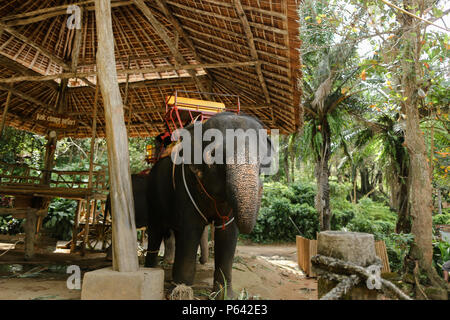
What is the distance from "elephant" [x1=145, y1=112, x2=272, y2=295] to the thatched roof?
7.57 ft

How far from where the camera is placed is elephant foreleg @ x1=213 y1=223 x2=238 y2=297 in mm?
3562

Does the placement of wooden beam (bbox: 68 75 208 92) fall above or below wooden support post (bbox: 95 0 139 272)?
above

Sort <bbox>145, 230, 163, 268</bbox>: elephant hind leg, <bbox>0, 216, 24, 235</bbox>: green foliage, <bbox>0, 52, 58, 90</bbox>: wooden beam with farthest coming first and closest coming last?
<bbox>0, 216, 24, 235</bbox>: green foliage → <bbox>0, 52, 58, 90</bbox>: wooden beam → <bbox>145, 230, 163, 268</bbox>: elephant hind leg

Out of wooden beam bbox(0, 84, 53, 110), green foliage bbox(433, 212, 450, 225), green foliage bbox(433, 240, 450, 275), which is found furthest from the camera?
green foliage bbox(433, 212, 450, 225)

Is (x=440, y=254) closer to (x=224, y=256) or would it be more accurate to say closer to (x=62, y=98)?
(x=224, y=256)

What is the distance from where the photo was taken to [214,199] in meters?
3.26

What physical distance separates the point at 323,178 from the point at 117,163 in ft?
31.6

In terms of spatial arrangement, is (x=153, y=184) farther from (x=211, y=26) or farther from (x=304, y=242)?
(x=304, y=242)

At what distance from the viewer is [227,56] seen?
6.23m

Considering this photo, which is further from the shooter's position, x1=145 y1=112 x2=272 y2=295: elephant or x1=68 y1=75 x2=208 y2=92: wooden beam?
x1=68 y1=75 x2=208 y2=92: wooden beam

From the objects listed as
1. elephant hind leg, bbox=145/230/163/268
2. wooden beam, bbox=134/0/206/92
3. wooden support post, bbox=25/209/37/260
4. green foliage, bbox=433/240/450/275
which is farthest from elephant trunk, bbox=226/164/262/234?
green foliage, bbox=433/240/450/275

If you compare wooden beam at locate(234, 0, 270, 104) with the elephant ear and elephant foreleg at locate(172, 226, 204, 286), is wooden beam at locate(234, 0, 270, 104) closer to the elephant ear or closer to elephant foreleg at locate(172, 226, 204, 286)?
the elephant ear

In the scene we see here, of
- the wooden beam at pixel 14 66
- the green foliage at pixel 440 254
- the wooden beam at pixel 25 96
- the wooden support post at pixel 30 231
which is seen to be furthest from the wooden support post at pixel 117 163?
the green foliage at pixel 440 254

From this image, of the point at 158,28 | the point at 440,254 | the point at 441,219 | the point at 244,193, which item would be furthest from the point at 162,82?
the point at 441,219
